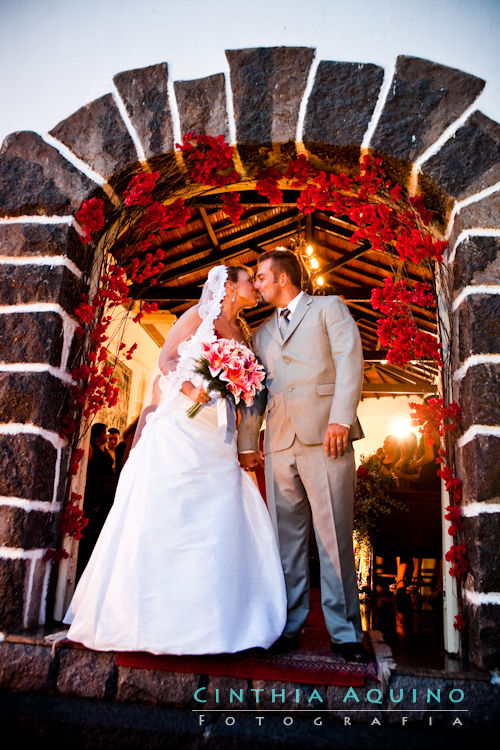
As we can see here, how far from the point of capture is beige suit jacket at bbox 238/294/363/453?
2.65 m

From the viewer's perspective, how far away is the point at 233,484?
2.69 metres

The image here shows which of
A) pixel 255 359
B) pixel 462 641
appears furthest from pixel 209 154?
pixel 462 641

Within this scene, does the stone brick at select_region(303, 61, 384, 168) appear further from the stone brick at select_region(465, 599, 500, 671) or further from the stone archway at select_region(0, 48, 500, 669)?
the stone brick at select_region(465, 599, 500, 671)

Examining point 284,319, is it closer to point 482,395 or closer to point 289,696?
point 482,395

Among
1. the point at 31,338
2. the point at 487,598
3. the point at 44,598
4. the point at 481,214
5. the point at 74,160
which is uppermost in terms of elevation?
the point at 74,160

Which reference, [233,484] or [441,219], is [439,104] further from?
[233,484]

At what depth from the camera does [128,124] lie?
9.78 ft

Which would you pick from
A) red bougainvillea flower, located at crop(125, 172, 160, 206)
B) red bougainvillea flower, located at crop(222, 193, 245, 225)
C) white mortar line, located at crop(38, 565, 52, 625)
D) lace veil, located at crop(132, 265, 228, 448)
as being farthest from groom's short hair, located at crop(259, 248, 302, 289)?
white mortar line, located at crop(38, 565, 52, 625)

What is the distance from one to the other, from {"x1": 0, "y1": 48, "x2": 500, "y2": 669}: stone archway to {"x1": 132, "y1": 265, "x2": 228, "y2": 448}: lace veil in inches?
18.6

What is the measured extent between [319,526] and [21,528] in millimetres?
1400

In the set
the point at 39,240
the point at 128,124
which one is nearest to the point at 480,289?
the point at 128,124

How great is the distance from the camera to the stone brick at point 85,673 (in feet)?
7.57

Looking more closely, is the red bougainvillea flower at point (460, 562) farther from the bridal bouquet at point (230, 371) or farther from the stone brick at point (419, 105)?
the stone brick at point (419, 105)

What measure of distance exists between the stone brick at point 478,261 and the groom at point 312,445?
0.58 m
